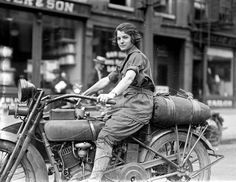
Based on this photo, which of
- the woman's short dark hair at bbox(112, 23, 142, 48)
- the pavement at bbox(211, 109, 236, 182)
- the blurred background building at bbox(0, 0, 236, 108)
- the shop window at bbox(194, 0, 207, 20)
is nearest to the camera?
the woman's short dark hair at bbox(112, 23, 142, 48)

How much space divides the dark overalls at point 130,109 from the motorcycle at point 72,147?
14cm

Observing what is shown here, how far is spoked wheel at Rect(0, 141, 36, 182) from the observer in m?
3.85

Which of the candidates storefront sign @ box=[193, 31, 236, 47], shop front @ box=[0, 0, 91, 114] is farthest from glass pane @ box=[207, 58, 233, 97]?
shop front @ box=[0, 0, 91, 114]

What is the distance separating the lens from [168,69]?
16.6 m

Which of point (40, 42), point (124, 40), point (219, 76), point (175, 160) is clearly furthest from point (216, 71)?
point (124, 40)

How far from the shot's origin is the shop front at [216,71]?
17.0 m

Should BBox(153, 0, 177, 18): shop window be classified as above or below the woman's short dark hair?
above

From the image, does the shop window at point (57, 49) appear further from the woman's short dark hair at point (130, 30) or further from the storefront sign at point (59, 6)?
the woman's short dark hair at point (130, 30)

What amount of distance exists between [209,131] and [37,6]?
6.38m

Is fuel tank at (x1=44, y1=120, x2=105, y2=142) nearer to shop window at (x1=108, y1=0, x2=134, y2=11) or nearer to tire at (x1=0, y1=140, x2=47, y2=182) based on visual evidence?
tire at (x1=0, y1=140, x2=47, y2=182)

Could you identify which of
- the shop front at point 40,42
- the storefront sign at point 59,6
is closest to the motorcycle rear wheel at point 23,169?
the shop front at point 40,42

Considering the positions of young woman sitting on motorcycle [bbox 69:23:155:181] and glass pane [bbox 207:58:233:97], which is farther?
glass pane [bbox 207:58:233:97]

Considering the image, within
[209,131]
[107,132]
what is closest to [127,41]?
[107,132]

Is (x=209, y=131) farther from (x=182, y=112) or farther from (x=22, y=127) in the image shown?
(x=22, y=127)
